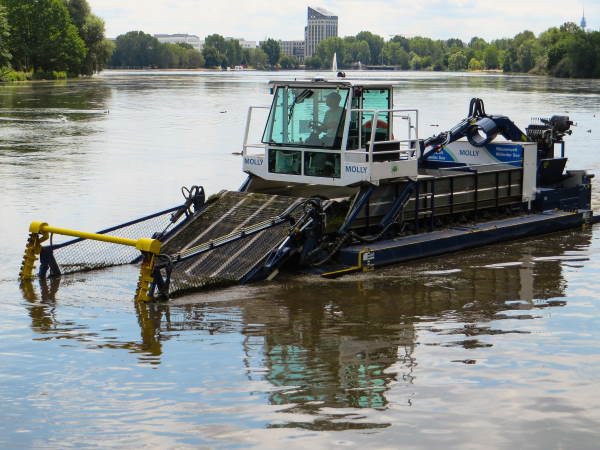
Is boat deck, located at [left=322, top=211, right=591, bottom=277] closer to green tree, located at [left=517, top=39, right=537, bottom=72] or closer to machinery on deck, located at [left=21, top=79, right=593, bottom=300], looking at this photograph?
machinery on deck, located at [left=21, top=79, right=593, bottom=300]

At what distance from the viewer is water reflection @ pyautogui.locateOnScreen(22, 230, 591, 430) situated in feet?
32.0

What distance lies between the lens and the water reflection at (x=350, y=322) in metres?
9.74

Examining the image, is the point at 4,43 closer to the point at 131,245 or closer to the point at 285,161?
the point at 285,161

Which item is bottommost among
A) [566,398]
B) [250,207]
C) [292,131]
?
[566,398]

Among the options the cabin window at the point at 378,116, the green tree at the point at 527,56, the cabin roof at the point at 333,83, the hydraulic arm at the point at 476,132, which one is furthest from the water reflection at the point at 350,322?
the green tree at the point at 527,56

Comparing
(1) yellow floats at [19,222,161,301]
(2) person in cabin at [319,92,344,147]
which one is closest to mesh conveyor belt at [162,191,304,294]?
(1) yellow floats at [19,222,161,301]

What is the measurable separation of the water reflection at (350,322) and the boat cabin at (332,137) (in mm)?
1665

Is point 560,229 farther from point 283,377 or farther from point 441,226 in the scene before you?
point 283,377

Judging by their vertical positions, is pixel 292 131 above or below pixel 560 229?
above

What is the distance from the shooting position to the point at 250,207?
1505 centimetres

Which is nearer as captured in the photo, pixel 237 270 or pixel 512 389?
pixel 512 389

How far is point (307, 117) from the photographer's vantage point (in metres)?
15.6

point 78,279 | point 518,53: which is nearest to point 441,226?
point 78,279

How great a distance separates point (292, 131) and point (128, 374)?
672 centimetres
